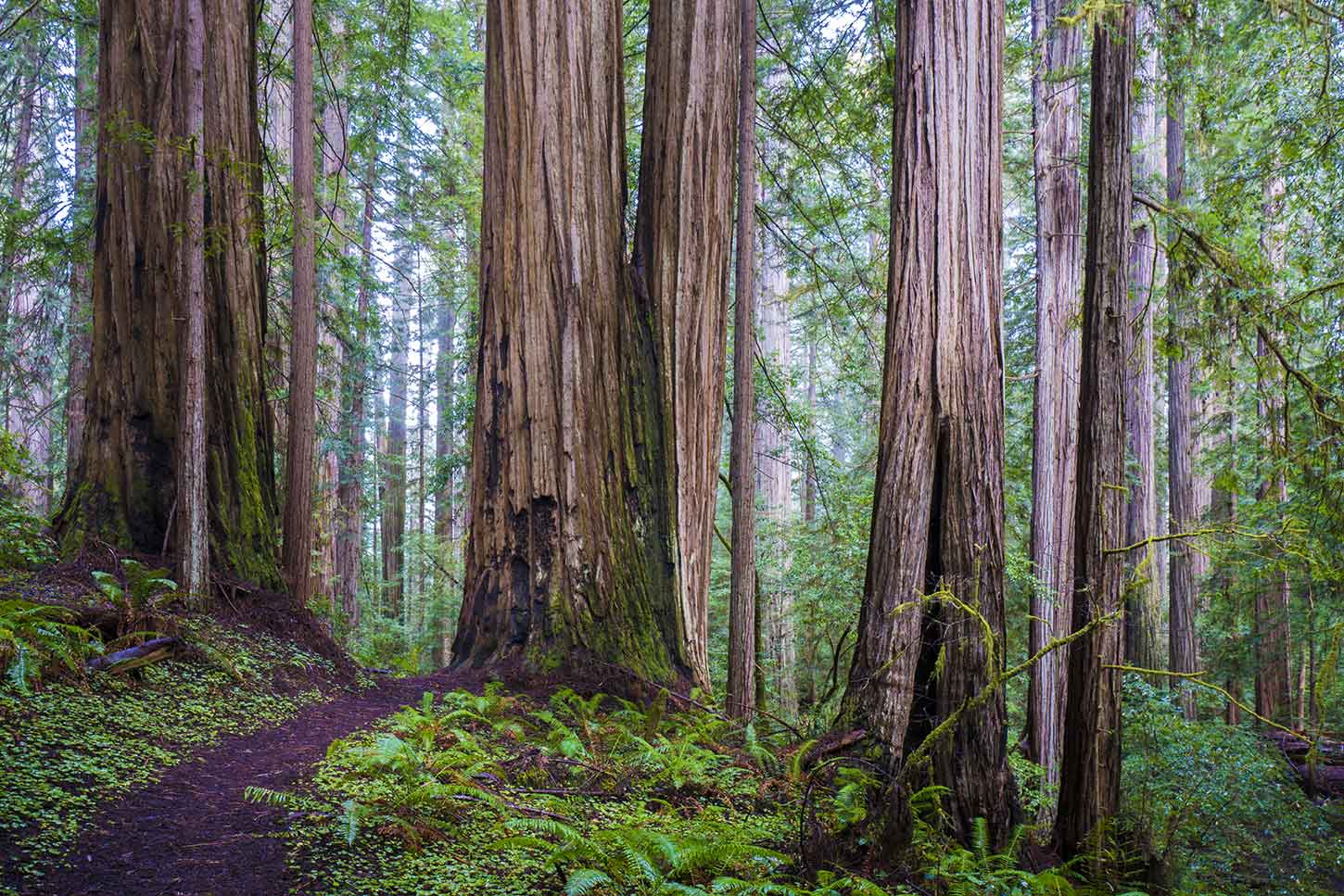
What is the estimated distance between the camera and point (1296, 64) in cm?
753

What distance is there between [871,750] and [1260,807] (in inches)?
235

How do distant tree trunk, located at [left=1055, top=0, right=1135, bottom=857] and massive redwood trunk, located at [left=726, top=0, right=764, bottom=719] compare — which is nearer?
distant tree trunk, located at [left=1055, top=0, right=1135, bottom=857]

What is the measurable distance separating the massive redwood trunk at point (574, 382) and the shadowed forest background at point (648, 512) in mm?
31

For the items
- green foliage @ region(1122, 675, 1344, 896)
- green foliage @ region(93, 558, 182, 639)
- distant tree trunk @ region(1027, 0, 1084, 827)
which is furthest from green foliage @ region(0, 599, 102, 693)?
distant tree trunk @ region(1027, 0, 1084, 827)

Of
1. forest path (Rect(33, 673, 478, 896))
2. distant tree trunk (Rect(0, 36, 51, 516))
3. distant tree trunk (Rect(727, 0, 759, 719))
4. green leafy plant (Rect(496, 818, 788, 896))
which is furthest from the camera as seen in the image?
distant tree trunk (Rect(0, 36, 51, 516))

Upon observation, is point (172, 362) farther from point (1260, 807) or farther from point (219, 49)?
point (1260, 807)

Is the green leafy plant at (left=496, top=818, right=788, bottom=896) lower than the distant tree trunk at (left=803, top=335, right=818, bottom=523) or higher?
lower

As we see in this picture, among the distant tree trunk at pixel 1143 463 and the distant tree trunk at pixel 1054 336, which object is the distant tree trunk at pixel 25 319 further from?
→ the distant tree trunk at pixel 1143 463

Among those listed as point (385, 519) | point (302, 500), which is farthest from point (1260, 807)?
point (385, 519)

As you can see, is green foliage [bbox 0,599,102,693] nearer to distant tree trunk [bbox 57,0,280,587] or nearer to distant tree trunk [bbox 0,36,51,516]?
distant tree trunk [bbox 57,0,280,587]

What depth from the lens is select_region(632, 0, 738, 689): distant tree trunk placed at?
6.60 metres

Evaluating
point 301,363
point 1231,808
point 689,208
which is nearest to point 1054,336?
point 1231,808

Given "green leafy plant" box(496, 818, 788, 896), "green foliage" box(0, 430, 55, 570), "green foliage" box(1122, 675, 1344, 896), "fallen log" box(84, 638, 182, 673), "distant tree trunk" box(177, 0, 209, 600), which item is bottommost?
"green foliage" box(1122, 675, 1344, 896)

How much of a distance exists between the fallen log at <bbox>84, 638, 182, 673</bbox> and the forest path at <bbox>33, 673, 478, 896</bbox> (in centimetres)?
72
